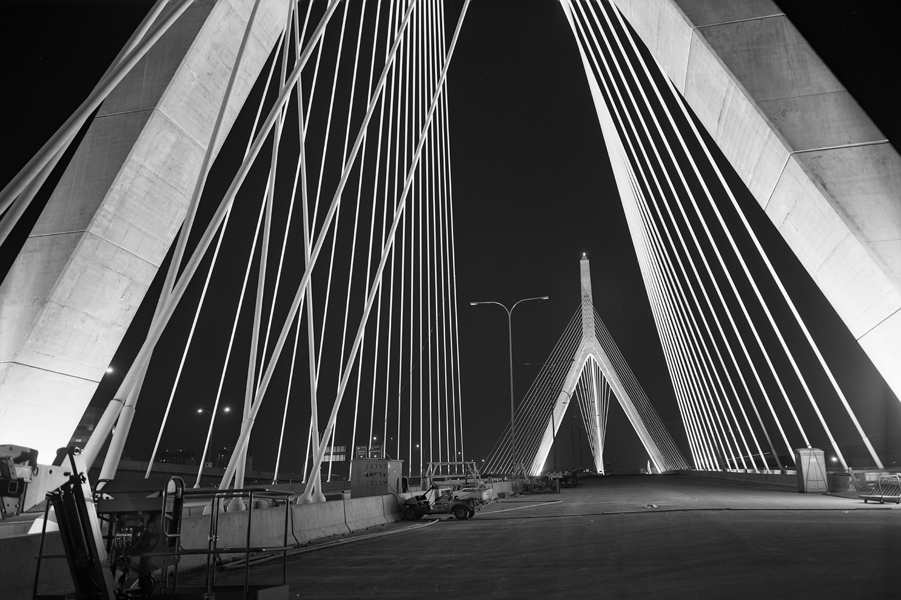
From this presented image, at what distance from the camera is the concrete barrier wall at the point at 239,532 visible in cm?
662

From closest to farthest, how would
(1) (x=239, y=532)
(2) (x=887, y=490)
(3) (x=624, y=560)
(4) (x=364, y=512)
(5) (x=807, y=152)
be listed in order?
(3) (x=624, y=560), (1) (x=239, y=532), (5) (x=807, y=152), (4) (x=364, y=512), (2) (x=887, y=490)

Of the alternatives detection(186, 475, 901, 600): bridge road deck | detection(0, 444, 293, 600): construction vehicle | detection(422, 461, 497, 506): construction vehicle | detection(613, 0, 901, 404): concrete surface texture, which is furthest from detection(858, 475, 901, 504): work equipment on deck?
detection(0, 444, 293, 600): construction vehicle

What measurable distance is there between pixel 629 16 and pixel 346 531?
44.1 feet

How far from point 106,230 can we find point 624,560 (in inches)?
351

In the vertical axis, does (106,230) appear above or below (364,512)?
above

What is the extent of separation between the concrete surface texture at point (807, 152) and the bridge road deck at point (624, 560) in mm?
4109

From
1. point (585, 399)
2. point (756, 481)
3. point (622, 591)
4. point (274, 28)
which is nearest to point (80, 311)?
point (274, 28)

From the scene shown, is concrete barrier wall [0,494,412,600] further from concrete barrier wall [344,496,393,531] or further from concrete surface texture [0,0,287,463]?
concrete surface texture [0,0,287,463]

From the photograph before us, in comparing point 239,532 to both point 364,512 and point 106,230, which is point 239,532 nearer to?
point 106,230

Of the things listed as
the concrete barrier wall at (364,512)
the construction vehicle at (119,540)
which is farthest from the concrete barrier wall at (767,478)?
the construction vehicle at (119,540)

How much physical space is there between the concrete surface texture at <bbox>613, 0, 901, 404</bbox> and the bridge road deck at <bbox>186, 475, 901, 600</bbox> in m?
4.11

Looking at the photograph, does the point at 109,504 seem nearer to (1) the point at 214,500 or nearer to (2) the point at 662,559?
(1) the point at 214,500

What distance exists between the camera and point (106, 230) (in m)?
11.5

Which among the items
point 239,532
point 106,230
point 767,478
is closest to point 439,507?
point 239,532
